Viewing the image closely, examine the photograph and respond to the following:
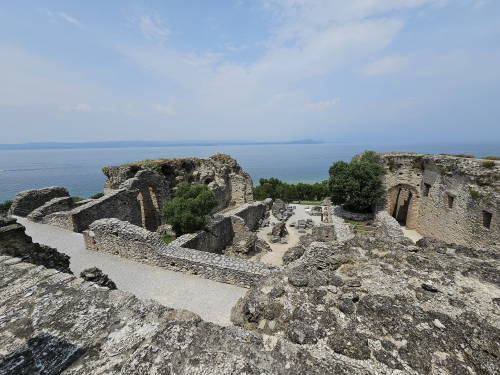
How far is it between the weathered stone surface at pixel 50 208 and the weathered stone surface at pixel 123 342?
13825mm

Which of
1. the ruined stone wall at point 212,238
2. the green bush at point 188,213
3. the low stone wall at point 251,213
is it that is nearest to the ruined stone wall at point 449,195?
the low stone wall at point 251,213

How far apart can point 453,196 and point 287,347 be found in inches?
610

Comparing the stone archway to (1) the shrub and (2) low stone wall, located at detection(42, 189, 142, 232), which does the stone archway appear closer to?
(1) the shrub

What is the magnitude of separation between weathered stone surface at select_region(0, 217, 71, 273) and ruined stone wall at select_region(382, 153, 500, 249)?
17.2 m

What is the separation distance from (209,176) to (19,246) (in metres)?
17.6

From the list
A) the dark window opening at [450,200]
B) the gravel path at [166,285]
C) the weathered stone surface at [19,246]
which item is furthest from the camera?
the dark window opening at [450,200]

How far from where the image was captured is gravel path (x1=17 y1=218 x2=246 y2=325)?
295 inches

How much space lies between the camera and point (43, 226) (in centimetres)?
1295

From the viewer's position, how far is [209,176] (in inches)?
892

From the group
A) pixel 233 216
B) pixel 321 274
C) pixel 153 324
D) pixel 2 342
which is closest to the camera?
pixel 2 342

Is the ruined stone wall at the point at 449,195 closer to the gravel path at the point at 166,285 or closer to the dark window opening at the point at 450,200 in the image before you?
the dark window opening at the point at 450,200

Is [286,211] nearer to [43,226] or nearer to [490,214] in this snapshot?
[490,214]

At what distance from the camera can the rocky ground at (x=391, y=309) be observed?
3369 millimetres

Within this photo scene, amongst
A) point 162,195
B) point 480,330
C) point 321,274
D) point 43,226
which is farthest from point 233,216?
point 480,330
